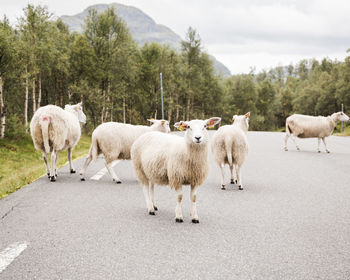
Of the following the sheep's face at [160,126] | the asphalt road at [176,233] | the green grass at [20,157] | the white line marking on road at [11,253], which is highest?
the sheep's face at [160,126]

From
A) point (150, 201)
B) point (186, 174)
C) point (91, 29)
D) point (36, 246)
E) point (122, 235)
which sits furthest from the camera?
point (91, 29)

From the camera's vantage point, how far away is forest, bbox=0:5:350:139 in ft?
84.6

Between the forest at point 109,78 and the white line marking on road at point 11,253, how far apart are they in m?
17.2

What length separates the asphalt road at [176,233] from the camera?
10.4 ft

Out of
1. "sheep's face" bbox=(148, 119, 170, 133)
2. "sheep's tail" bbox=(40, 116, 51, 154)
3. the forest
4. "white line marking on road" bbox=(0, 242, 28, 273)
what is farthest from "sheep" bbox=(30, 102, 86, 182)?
the forest

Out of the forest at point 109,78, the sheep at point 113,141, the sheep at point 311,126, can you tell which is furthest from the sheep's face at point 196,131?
the forest at point 109,78

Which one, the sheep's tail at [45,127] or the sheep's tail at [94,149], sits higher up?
the sheep's tail at [45,127]

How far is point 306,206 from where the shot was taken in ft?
18.7

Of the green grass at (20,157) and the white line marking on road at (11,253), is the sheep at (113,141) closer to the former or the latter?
the green grass at (20,157)

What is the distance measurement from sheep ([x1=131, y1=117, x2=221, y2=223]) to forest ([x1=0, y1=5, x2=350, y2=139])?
53.8ft

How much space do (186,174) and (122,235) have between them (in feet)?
4.00

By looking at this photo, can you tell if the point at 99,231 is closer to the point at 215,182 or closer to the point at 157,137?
the point at 157,137

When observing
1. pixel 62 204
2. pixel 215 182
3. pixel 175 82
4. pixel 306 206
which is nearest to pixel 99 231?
pixel 62 204

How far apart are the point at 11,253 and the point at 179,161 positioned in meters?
2.31
